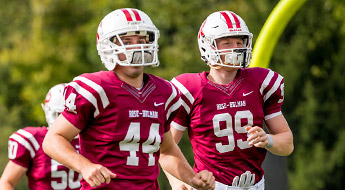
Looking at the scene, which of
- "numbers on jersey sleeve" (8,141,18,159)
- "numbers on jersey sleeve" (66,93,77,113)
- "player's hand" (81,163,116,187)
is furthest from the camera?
"numbers on jersey sleeve" (8,141,18,159)

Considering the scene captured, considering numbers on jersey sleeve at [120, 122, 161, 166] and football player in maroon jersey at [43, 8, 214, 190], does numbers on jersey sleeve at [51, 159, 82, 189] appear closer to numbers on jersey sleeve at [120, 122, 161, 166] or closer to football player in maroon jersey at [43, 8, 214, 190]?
football player in maroon jersey at [43, 8, 214, 190]

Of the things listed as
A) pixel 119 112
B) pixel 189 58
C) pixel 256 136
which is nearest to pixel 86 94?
pixel 119 112

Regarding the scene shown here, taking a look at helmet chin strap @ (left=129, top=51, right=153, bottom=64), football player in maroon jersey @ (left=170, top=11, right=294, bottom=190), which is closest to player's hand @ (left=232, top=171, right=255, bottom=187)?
football player in maroon jersey @ (left=170, top=11, right=294, bottom=190)

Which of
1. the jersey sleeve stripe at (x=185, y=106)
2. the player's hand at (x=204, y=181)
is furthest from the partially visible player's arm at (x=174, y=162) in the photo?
the jersey sleeve stripe at (x=185, y=106)

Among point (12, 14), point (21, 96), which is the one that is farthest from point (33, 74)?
point (12, 14)

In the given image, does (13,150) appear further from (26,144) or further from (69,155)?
(69,155)

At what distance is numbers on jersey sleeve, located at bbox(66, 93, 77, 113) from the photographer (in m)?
4.24

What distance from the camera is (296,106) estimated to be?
1636 centimetres

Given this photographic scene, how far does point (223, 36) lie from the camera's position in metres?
5.25

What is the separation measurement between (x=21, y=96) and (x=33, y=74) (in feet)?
5.66

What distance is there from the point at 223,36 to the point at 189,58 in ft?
48.0

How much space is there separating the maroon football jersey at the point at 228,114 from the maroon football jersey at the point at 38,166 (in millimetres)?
1417

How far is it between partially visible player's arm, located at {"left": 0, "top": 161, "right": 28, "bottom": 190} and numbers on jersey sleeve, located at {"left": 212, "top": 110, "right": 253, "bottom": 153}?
1.82 metres

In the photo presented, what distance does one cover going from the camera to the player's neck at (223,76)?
542 cm
